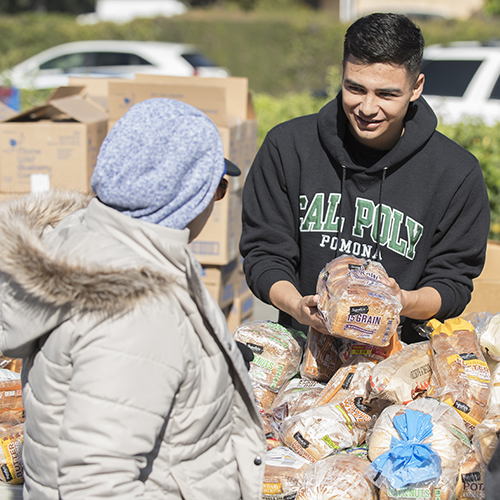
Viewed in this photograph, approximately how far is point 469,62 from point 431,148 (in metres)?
7.69

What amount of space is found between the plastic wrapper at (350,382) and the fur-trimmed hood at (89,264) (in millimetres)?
826

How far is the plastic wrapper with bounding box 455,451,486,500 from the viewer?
1666 millimetres

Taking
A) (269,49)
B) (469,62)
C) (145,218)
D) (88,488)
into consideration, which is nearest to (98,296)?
(145,218)

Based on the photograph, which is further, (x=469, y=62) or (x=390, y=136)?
(x=469, y=62)

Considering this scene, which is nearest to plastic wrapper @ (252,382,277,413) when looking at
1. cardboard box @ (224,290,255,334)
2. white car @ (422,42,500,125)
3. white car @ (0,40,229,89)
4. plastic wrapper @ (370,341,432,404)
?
plastic wrapper @ (370,341,432,404)

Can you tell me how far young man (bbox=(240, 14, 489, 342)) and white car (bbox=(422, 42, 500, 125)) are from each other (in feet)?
20.2

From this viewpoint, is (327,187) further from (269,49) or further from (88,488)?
(269,49)

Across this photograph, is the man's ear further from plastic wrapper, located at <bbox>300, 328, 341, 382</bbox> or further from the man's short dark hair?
plastic wrapper, located at <bbox>300, 328, 341, 382</bbox>

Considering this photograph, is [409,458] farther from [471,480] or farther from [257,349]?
[257,349]

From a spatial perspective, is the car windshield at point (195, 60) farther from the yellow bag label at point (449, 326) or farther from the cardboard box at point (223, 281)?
the yellow bag label at point (449, 326)

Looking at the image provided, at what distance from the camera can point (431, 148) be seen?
222 centimetres

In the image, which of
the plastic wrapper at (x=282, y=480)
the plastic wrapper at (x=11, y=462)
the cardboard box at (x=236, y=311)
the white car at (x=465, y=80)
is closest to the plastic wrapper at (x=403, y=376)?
the plastic wrapper at (x=282, y=480)

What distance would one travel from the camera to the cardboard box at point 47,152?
4055 millimetres

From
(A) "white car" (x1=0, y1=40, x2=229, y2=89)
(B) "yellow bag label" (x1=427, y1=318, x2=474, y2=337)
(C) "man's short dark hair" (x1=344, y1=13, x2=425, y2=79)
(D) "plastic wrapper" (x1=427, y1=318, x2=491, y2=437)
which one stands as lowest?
(A) "white car" (x1=0, y1=40, x2=229, y2=89)
